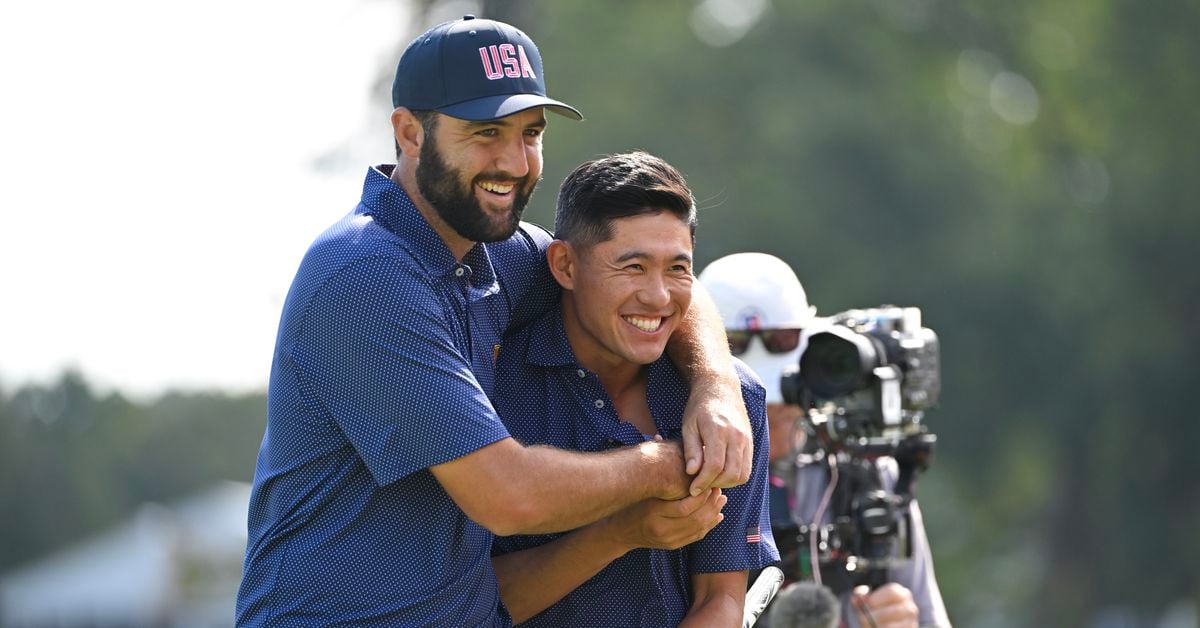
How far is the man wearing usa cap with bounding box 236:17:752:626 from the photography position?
374 centimetres

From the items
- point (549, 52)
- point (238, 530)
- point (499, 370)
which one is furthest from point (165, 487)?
point (499, 370)

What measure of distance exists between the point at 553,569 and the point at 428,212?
946 mm

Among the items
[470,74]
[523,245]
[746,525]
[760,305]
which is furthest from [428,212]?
A: [760,305]

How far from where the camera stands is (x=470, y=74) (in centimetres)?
405

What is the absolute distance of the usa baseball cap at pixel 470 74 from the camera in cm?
403

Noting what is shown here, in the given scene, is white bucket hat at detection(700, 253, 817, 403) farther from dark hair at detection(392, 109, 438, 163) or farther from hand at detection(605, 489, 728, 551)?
dark hair at detection(392, 109, 438, 163)

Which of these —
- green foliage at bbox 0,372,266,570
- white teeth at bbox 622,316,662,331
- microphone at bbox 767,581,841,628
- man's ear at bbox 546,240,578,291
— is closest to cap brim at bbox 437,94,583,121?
man's ear at bbox 546,240,578,291

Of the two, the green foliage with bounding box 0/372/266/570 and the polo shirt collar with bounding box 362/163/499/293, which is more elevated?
the polo shirt collar with bounding box 362/163/499/293

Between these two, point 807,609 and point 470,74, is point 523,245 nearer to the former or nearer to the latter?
point 470,74

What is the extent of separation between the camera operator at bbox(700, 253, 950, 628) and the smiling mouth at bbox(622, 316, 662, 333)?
1.44m

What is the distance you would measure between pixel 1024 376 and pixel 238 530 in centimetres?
3036

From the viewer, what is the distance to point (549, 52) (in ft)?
89.8

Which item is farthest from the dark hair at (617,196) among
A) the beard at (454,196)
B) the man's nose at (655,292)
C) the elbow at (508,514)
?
the elbow at (508,514)

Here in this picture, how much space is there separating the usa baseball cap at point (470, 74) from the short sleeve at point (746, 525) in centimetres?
96
